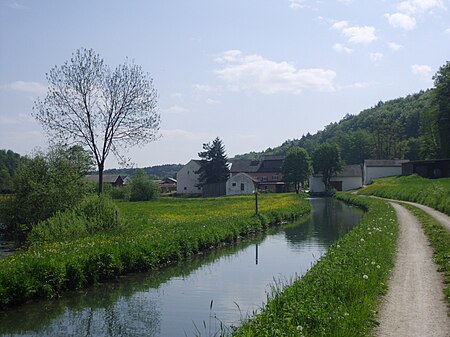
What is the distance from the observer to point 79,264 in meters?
15.6

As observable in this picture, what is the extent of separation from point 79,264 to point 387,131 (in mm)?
112978

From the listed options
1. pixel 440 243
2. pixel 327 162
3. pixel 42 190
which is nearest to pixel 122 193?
pixel 327 162

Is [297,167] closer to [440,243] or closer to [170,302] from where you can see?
[440,243]

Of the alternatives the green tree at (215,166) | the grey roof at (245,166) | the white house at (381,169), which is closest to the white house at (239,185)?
the green tree at (215,166)

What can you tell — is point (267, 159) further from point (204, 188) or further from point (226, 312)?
point (226, 312)

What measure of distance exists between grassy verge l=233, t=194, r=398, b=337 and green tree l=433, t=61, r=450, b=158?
2283 inches

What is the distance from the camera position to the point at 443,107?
66875 mm

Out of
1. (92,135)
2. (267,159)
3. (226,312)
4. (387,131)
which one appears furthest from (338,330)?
(387,131)

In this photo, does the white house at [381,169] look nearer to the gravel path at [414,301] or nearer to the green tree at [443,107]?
the green tree at [443,107]

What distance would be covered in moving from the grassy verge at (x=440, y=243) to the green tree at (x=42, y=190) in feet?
61.0

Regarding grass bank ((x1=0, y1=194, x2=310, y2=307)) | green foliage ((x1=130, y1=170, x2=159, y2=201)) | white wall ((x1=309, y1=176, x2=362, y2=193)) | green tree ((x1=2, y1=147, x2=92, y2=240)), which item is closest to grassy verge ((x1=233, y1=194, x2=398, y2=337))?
grass bank ((x1=0, y1=194, x2=310, y2=307))

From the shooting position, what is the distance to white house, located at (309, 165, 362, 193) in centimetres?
9356

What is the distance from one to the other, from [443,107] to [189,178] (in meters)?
49.4

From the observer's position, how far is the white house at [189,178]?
9862 centimetres
